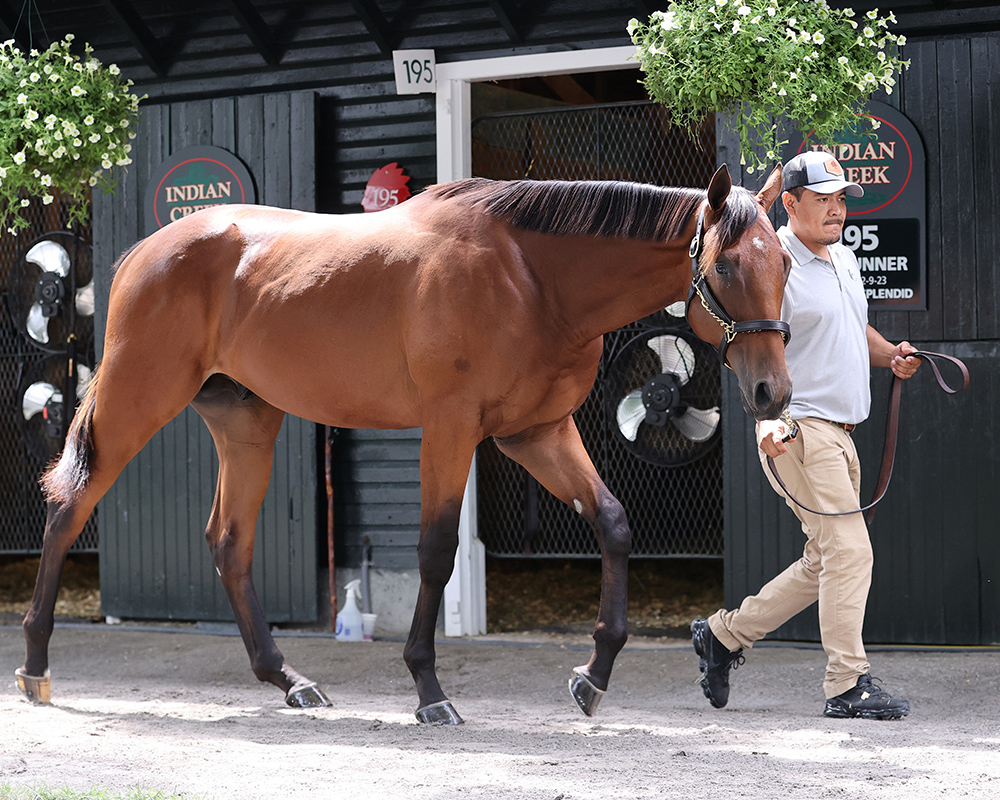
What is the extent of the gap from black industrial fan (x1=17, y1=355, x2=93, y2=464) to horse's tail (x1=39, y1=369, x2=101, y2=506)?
266 cm

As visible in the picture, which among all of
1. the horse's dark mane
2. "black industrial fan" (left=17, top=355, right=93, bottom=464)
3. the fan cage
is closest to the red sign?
the horse's dark mane

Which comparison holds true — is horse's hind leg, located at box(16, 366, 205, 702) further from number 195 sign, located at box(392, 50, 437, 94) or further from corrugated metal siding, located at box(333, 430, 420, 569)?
number 195 sign, located at box(392, 50, 437, 94)

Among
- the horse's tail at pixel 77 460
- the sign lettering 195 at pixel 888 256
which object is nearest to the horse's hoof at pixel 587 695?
the horse's tail at pixel 77 460

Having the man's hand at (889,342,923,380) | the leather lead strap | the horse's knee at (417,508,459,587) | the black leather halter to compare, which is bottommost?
the horse's knee at (417,508,459,587)

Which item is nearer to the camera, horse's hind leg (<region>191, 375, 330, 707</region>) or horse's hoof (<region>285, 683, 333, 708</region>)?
horse's hoof (<region>285, 683, 333, 708</region>)

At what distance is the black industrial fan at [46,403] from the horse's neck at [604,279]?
4.38m

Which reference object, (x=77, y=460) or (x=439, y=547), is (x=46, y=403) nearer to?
(x=77, y=460)

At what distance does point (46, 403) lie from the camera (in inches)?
300

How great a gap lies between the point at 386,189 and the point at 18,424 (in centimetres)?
311

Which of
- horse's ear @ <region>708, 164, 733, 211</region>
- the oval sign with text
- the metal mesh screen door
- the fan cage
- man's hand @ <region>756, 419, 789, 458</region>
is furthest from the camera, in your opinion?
the fan cage

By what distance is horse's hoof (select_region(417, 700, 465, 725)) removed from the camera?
4.24m

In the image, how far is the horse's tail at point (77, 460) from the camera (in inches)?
194

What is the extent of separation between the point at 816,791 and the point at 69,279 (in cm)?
600

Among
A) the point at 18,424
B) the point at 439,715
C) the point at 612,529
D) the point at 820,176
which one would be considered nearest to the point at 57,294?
the point at 18,424
